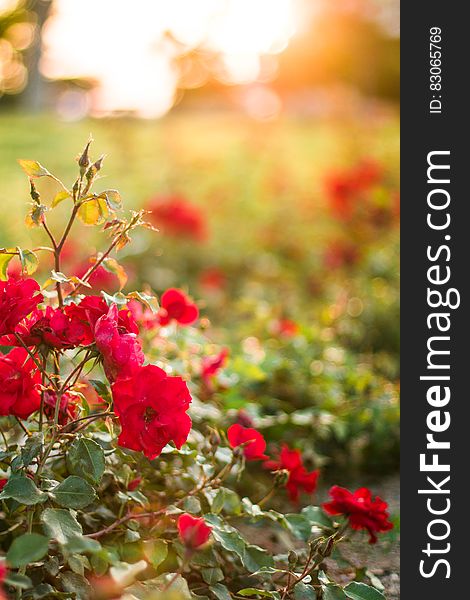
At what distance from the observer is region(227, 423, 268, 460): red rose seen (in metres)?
1.56

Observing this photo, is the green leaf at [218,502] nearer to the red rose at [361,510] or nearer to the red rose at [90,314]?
the red rose at [361,510]

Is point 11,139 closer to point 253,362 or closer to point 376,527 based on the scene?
point 253,362

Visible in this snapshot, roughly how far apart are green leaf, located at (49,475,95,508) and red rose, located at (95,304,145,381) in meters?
0.17

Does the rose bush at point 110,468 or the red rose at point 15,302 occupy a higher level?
the red rose at point 15,302

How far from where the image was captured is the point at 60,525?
3.87ft

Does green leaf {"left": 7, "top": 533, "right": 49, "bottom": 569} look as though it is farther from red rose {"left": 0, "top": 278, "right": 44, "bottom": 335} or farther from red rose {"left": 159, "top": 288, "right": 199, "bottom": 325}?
red rose {"left": 159, "top": 288, "right": 199, "bottom": 325}

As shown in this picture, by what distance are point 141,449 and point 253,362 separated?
4.44 ft

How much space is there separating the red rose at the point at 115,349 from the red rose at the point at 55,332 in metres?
0.06

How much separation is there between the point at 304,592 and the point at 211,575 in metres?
0.17

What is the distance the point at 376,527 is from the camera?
1.57m

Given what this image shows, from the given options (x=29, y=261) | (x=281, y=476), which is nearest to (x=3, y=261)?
(x=29, y=261)

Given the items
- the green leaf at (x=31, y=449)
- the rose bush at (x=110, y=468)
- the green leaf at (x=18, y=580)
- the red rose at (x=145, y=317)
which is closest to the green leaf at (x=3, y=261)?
the rose bush at (x=110, y=468)

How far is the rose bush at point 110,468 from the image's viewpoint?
1228 mm

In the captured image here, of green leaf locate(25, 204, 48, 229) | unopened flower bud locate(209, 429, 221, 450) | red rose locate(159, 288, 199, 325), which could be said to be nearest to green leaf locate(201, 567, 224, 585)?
unopened flower bud locate(209, 429, 221, 450)
